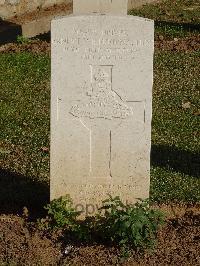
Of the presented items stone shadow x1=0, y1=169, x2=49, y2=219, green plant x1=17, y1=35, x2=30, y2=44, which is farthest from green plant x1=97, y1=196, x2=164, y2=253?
green plant x1=17, y1=35, x2=30, y2=44

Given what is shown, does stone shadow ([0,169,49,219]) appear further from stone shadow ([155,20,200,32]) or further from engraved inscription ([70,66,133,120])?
stone shadow ([155,20,200,32])

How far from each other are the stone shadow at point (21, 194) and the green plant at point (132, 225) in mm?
859

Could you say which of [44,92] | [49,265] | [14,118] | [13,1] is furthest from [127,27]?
[13,1]

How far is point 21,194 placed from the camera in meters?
6.85

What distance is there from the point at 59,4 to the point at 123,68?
10480mm

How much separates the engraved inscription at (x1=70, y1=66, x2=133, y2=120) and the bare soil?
3.53ft

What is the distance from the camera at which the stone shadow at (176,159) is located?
7547 mm

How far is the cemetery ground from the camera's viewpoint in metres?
5.72

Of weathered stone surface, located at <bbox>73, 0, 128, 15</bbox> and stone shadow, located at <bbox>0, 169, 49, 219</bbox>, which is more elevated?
weathered stone surface, located at <bbox>73, 0, 128, 15</bbox>

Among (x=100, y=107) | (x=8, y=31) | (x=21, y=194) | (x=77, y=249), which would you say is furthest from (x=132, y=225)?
(x=8, y=31)

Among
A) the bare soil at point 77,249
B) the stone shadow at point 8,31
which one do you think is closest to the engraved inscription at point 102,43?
the bare soil at point 77,249

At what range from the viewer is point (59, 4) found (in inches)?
620

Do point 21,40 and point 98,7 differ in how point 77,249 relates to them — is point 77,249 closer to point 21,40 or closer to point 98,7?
point 98,7

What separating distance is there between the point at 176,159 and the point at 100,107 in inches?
88.7
